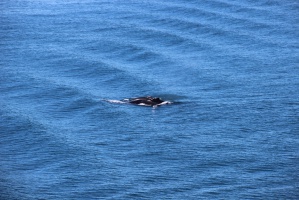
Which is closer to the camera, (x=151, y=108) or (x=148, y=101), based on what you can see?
(x=151, y=108)

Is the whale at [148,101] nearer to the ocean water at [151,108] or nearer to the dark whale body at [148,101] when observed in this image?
the dark whale body at [148,101]

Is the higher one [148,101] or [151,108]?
[148,101]

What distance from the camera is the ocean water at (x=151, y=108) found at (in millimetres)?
79062

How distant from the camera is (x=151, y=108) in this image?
10219 centimetres

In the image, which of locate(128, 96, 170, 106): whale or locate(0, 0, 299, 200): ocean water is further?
locate(128, 96, 170, 106): whale

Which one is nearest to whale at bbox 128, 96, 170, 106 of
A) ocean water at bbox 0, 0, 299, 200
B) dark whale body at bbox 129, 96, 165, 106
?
dark whale body at bbox 129, 96, 165, 106

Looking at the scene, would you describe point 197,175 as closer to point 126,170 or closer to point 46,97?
point 126,170

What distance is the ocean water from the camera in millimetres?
79062

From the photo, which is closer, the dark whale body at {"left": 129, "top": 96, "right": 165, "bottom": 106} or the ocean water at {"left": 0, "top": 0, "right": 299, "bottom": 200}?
the ocean water at {"left": 0, "top": 0, "right": 299, "bottom": 200}

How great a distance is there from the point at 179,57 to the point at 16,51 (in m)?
28.5

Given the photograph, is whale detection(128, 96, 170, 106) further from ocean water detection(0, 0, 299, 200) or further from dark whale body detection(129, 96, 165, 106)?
ocean water detection(0, 0, 299, 200)

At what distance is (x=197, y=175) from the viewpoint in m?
79.8

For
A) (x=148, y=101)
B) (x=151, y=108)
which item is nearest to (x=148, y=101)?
(x=148, y=101)

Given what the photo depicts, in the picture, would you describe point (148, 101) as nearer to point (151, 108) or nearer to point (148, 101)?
point (148, 101)
